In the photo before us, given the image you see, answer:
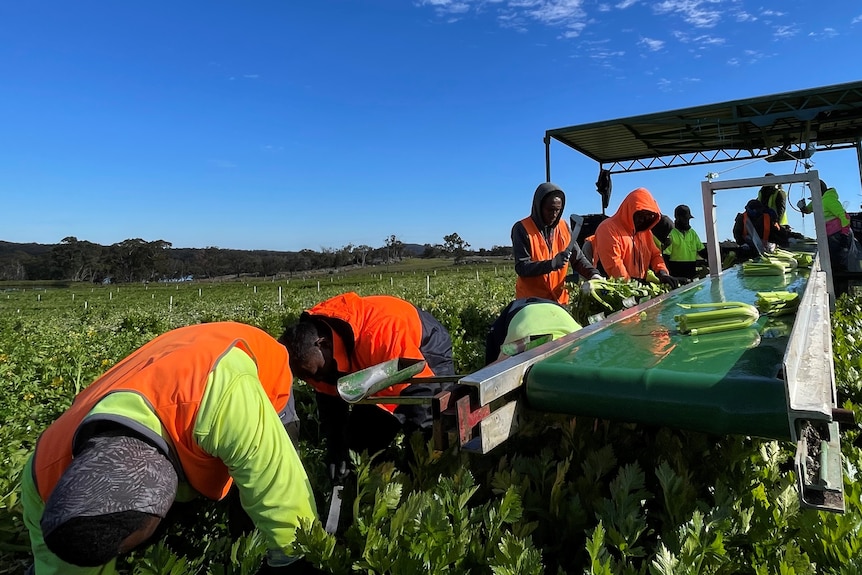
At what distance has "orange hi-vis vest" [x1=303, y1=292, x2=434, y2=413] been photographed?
265 centimetres

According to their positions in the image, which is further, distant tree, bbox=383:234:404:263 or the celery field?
distant tree, bbox=383:234:404:263

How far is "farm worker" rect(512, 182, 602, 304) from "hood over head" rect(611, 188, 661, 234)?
94 centimetres

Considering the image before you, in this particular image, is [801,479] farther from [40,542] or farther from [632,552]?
[40,542]

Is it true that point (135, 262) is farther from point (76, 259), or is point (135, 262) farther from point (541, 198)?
point (541, 198)

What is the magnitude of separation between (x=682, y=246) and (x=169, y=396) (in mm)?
9315

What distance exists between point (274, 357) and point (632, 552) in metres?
1.40

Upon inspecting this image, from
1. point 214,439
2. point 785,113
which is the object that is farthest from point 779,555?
point 785,113

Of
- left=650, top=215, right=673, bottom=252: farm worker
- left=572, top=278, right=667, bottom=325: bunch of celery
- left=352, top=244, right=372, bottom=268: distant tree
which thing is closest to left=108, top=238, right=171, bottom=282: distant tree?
left=352, top=244, right=372, bottom=268: distant tree

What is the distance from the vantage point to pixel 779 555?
1.43m

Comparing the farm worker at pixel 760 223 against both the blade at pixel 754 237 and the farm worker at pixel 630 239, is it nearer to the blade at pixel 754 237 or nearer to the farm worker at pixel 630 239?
the blade at pixel 754 237

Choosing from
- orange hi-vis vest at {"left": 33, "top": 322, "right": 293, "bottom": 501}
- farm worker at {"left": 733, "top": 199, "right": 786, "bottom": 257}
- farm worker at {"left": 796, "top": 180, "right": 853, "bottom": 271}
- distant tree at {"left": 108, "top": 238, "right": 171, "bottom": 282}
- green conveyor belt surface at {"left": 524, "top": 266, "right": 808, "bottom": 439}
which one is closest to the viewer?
green conveyor belt surface at {"left": 524, "top": 266, "right": 808, "bottom": 439}

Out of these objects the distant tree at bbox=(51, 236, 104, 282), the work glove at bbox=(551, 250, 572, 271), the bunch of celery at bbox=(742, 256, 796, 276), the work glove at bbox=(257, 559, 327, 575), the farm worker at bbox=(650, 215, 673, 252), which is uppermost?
the distant tree at bbox=(51, 236, 104, 282)

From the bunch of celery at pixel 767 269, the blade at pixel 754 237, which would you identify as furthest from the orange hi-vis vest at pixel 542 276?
the blade at pixel 754 237

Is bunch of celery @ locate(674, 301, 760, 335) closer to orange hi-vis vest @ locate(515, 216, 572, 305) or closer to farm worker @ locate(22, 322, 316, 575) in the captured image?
farm worker @ locate(22, 322, 316, 575)
